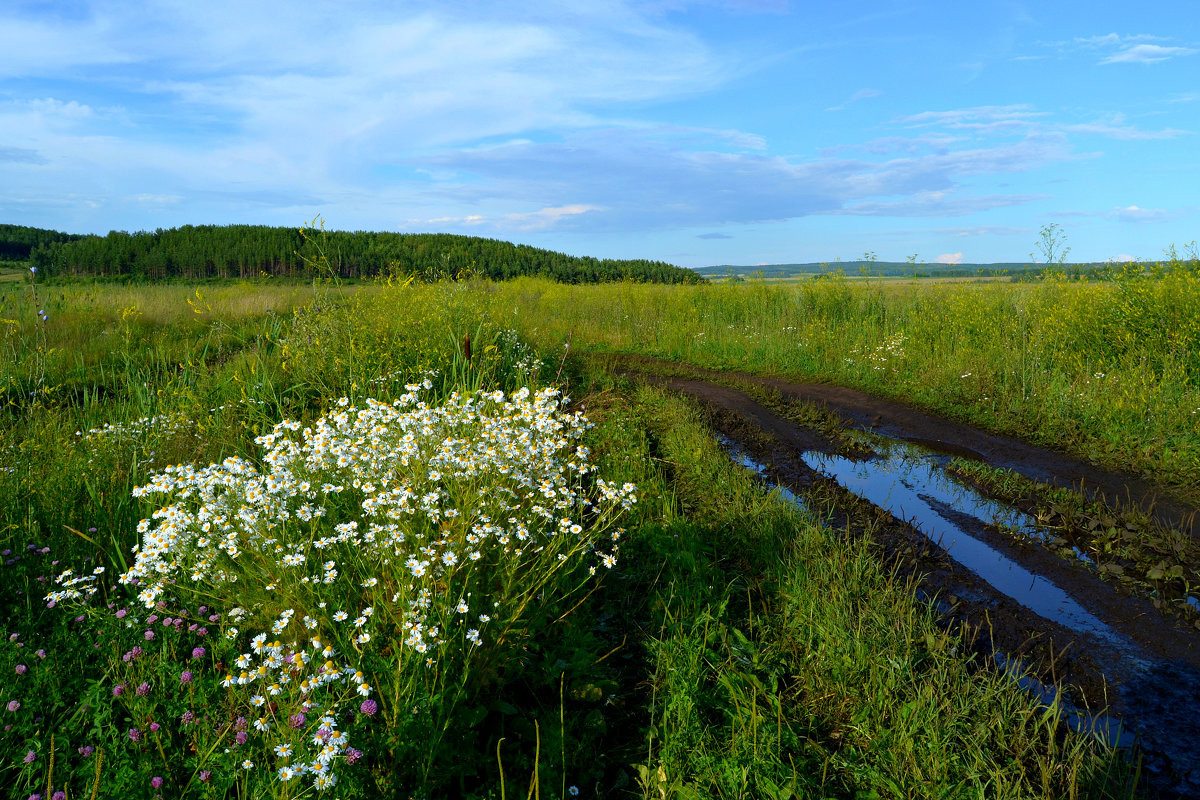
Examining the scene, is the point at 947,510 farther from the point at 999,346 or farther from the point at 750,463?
the point at 999,346

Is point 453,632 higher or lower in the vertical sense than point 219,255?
lower

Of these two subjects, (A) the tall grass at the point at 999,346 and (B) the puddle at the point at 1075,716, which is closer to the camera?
(B) the puddle at the point at 1075,716

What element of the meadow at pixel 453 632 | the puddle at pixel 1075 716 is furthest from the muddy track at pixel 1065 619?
the meadow at pixel 453 632

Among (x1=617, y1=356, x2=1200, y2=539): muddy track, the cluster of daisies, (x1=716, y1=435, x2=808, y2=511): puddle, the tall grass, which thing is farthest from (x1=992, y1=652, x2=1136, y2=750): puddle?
the tall grass

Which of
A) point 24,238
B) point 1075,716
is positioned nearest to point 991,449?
point 1075,716

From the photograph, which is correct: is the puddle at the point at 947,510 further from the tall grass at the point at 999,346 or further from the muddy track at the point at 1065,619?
the tall grass at the point at 999,346

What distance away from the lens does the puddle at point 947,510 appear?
395 cm

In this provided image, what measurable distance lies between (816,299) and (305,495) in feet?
43.2

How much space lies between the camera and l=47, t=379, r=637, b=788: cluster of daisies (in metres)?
2.30

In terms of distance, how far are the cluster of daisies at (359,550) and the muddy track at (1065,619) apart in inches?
83.4

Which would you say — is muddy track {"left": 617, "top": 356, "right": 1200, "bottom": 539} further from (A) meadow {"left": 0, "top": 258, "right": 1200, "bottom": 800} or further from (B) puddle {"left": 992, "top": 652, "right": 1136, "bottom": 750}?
(B) puddle {"left": 992, "top": 652, "right": 1136, "bottom": 750}

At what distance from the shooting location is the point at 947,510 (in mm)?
5301

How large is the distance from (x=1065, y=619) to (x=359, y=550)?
3.82 metres

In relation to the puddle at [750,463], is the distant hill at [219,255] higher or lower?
higher
